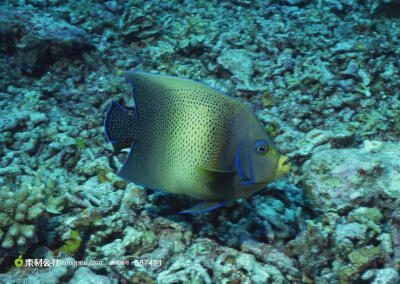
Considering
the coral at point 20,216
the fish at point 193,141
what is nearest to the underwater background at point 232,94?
the coral at point 20,216

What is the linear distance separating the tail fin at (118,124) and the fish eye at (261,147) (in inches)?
30.5

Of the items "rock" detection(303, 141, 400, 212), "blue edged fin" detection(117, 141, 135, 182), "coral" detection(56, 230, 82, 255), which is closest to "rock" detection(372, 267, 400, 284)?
"rock" detection(303, 141, 400, 212)

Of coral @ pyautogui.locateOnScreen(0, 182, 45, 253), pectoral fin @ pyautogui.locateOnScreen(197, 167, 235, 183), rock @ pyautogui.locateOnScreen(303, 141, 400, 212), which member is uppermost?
pectoral fin @ pyautogui.locateOnScreen(197, 167, 235, 183)

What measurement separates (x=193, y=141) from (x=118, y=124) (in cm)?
48

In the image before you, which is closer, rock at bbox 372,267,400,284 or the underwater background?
rock at bbox 372,267,400,284

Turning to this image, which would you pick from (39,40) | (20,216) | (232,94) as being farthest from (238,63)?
(20,216)

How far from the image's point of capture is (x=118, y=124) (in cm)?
179

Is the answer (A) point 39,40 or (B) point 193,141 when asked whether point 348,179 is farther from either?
(A) point 39,40

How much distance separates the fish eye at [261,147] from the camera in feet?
5.54

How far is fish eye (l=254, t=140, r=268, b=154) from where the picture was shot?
66.4 inches

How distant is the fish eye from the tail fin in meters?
0.78

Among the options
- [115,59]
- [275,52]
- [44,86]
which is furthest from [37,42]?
[275,52]

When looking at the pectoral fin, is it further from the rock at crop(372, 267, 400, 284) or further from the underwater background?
the rock at crop(372, 267, 400, 284)

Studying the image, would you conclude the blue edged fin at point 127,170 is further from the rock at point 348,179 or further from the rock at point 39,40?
the rock at point 39,40
